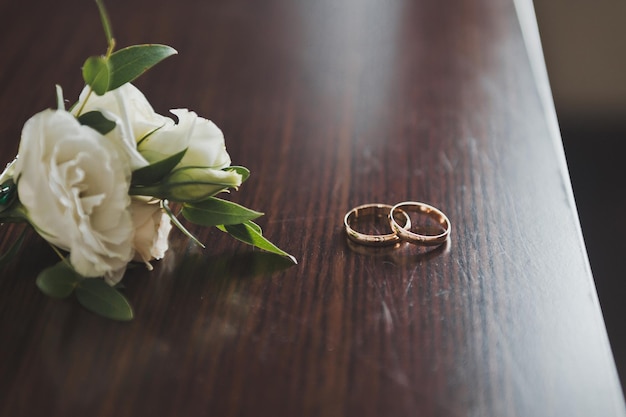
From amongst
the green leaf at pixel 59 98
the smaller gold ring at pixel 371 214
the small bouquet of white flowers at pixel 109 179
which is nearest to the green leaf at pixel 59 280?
the small bouquet of white flowers at pixel 109 179

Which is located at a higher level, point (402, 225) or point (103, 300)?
point (402, 225)

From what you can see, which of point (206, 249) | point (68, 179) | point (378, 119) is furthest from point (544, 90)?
point (68, 179)

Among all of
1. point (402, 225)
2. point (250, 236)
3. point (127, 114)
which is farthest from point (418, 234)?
point (127, 114)

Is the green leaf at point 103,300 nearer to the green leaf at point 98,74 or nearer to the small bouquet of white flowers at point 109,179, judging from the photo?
the small bouquet of white flowers at point 109,179

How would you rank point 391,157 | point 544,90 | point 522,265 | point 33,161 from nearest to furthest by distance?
point 33,161 < point 522,265 < point 391,157 < point 544,90

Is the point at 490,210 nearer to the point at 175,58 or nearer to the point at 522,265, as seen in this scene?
the point at 522,265

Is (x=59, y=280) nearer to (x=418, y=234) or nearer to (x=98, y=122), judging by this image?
(x=98, y=122)
